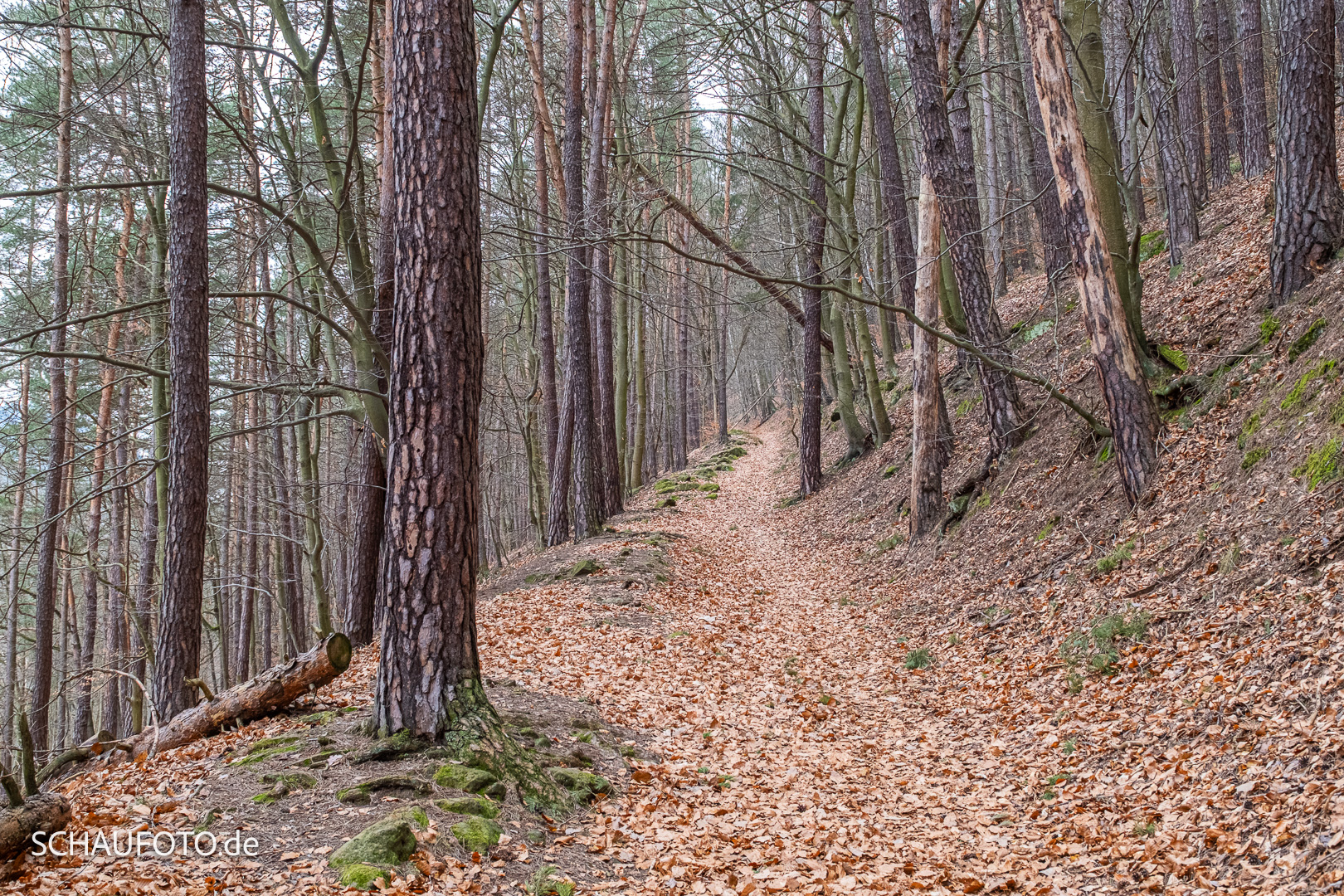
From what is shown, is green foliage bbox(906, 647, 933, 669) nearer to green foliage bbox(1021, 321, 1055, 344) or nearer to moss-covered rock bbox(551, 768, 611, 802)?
moss-covered rock bbox(551, 768, 611, 802)

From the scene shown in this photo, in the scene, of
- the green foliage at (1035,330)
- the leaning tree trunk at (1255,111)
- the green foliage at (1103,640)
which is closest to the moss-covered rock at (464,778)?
the green foliage at (1103,640)

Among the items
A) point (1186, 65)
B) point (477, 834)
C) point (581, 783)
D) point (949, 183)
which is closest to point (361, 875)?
point (477, 834)

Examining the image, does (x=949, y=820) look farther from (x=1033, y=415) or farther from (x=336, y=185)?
(x=336, y=185)

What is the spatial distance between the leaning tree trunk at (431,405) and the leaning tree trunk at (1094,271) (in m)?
5.48

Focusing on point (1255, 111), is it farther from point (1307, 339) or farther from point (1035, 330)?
point (1307, 339)

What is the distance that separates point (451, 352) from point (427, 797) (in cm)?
253

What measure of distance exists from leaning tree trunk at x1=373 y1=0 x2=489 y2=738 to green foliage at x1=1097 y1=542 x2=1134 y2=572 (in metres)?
5.18

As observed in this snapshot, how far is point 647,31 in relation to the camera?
691 inches

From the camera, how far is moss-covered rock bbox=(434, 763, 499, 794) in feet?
14.0

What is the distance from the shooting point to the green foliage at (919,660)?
727cm

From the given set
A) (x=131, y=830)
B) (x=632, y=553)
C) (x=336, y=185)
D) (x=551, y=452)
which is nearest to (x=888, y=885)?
(x=131, y=830)

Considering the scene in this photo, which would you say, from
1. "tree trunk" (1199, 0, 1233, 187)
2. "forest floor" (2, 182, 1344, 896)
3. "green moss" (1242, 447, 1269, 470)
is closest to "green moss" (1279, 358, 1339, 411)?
"forest floor" (2, 182, 1344, 896)

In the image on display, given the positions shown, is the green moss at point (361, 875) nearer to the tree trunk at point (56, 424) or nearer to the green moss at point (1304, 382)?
the green moss at point (1304, 382)

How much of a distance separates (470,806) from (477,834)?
0.22 m
